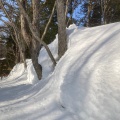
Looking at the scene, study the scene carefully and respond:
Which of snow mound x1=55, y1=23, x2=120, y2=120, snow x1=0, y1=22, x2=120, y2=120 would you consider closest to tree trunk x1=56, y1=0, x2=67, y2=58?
snow mound x1=55, y1=23, x2=120, y2=120

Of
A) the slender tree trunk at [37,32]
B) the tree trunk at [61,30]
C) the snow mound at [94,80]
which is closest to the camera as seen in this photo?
the snow mound at [94,80]

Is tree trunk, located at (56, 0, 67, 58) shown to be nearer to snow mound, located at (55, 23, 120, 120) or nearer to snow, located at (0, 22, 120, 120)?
snow mound, located at (55, 23, 120, 120)

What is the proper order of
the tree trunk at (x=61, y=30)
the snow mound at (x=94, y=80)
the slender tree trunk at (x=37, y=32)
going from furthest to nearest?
the slender tree trunk at (x=37, y=32)
the tree trunk at (x=61, y=30)
the snow mound at (x=94, y=80)

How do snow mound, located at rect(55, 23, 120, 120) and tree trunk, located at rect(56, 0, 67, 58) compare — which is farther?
tree trunk, located at rect(56, 0, 67, 58)

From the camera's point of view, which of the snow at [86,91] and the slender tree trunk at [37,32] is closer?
the snow at [86,91]

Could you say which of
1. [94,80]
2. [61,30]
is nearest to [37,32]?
[61,30]

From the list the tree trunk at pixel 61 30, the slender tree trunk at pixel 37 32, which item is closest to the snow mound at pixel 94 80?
the tree trunk at pixel 61 30

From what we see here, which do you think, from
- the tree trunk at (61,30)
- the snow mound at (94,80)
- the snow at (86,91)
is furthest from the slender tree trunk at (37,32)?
the snow at (86,91)

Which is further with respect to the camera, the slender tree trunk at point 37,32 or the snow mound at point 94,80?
the slender tree trunk at point 37,32

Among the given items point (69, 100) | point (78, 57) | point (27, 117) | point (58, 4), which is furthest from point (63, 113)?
point (58, 4)

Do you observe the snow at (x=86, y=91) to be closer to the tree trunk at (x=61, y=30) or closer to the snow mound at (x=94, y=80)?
the snow mound at (x=94, y=80)

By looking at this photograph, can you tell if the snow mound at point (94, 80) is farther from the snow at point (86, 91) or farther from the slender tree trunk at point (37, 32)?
the slender tree trunk at point (37, 32)

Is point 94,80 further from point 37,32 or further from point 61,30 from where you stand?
point 37,32

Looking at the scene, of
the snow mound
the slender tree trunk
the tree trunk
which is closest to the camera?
the snow mound
